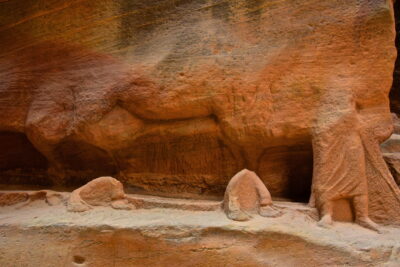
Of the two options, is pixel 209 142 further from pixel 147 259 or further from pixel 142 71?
pixel 147 259

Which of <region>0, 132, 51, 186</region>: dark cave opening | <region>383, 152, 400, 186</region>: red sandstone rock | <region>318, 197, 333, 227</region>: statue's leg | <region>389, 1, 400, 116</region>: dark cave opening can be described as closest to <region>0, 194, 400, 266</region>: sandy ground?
<region>318, 197, 333, 227</region>: statue's leg

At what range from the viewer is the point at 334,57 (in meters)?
3.65

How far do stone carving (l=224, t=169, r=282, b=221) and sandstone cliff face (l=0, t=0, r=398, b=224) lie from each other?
0.62 meters

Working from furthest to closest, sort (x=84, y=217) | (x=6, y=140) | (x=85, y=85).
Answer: (x=6, y=140)
(x=85, y=85)
(x=84, y=217)

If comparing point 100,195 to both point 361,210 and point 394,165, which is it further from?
point 394,165

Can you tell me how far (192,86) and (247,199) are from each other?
143cm

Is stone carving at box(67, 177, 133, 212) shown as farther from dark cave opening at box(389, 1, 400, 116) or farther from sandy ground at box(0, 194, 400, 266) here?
dark cave opening at box(389, 1, 400, 116)

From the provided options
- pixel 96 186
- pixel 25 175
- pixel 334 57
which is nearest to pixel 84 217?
pixel 96 186

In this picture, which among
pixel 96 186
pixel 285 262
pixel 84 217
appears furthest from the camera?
pixel 96 186

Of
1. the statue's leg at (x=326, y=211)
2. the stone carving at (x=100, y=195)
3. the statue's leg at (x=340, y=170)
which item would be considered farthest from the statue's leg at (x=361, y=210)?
the stone carving at (x=100, y=195)

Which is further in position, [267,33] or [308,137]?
[267,33]

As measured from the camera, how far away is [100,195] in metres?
3.53

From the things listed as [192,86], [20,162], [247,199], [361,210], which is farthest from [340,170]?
[20,162]

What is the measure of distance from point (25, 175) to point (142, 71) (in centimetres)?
245
